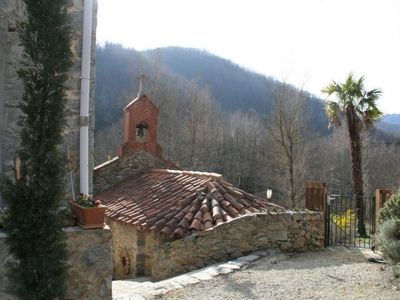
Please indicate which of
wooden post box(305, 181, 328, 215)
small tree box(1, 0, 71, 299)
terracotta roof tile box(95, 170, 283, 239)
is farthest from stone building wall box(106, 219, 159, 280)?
small tree box(1, 0, 71, 299)

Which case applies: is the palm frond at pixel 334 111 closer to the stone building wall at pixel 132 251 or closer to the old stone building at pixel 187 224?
the old stone building at pixel 187 224

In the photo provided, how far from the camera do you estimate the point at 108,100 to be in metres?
46.8

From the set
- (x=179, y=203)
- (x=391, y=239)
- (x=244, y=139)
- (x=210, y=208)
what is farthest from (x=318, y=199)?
(x=244, y=139)

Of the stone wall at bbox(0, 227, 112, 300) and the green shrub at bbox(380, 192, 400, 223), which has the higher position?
the green shrub at bbox(380, 192, 400, 223)

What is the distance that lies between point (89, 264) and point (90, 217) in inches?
20.3

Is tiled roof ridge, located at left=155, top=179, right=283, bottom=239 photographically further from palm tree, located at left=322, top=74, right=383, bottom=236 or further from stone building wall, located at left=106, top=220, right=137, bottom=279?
palm tree, located at left=322, top=74, right=383, bottom=236

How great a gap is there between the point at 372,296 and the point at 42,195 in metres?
4.73

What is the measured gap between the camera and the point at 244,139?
39.8 meters

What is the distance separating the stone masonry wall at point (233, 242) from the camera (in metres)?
8.35

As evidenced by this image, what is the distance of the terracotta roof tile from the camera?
8.98 m

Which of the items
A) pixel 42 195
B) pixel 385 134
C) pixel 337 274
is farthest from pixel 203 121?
pixel 385 134

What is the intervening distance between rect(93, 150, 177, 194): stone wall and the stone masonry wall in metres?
5.74

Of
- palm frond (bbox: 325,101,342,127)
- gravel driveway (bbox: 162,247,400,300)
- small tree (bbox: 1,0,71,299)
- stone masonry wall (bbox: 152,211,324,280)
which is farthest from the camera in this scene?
palm frond (bbox: 325,101,342,127)

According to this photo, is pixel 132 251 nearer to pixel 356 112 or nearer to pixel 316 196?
pixel 316 196
